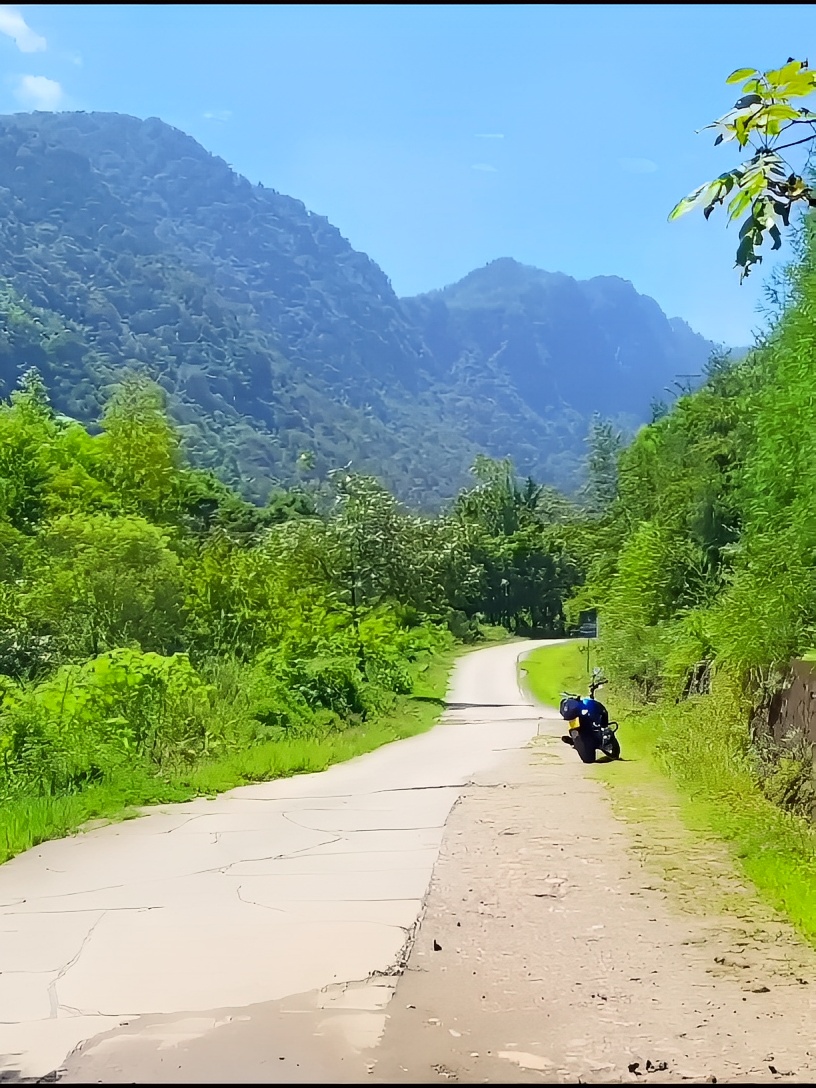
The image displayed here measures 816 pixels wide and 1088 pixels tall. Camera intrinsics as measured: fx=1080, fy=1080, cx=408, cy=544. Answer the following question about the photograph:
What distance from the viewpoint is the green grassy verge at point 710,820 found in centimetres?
739

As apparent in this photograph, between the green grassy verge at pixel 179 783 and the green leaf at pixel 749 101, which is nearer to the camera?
the green leaf at pixel 749 101

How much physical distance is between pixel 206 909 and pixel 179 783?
5.79 metres

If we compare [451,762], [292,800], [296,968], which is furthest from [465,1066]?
[451,762]

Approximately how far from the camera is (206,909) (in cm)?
725

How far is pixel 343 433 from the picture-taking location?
160500 mm

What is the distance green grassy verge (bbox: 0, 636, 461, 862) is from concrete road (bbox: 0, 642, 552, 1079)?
1.00ft

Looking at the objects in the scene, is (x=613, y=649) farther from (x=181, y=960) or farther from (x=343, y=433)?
(x=343, y=433)

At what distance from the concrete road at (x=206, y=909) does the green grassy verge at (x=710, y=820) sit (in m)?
1.98

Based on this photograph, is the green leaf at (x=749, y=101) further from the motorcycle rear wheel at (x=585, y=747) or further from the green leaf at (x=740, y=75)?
the motorcycle rear wheel at (x=585, y=747)

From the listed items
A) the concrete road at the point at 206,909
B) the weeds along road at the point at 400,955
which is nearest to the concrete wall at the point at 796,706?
the weeds along road at the point at 400,955

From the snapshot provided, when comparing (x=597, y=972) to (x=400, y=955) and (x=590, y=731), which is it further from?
(x=590, y=731)

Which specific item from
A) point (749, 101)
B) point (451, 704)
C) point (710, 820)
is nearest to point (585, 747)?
point (710, 820)

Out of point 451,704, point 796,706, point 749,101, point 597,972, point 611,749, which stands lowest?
point 451,704

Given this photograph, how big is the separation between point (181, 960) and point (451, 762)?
1067 cm
